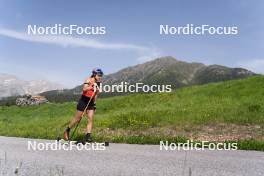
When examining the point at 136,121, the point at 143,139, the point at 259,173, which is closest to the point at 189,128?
the point at 136,121

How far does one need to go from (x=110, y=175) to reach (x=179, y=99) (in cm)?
2955

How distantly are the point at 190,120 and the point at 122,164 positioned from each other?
15045 mm

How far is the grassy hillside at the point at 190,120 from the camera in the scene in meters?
19.8

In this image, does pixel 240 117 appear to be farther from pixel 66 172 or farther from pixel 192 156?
pixel 66 172

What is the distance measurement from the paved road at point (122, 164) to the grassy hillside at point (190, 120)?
447 cm

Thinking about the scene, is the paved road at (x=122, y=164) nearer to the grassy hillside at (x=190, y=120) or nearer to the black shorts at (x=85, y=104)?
the black shorts at (x=85, y=104)

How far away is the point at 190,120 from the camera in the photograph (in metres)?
24.7

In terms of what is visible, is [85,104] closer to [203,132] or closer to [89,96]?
[89,96]

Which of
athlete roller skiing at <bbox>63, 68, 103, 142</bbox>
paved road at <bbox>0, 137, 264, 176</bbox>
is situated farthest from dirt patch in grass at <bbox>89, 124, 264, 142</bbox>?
paved road at <bbox>0, 137, 264, 176</bbox>

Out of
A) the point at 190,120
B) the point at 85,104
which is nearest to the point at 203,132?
the point at 190,120

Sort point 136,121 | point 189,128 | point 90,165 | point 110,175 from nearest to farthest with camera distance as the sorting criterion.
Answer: point 110,175 < point 90,165 < point 189,128 < point 136,121

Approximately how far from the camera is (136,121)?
24047 millimetres

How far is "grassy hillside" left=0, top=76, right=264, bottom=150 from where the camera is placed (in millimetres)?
19800

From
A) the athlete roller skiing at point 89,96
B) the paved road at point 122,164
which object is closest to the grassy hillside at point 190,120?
the athlete roller skiing at point 89,96
